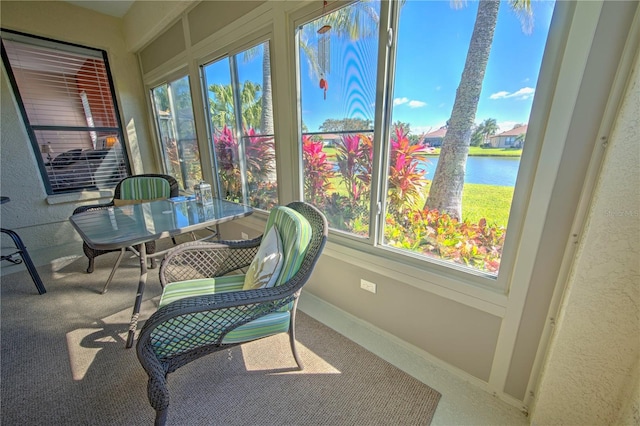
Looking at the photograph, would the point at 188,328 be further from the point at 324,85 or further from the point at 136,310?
the point at 324,85

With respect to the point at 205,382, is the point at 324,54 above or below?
above

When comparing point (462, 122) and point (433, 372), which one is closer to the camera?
point (462, 122)

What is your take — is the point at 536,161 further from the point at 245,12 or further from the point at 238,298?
the point at 245,12

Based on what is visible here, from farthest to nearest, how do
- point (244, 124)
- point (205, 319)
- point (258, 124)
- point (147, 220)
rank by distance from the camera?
point (244, 124)
point (258, 124)
point (147, 220)
point (205, 319)

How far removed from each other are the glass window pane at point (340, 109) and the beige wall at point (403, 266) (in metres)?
0.16

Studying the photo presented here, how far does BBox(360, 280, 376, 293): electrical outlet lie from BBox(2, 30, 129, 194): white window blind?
153 inches

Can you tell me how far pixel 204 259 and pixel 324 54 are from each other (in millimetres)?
1545

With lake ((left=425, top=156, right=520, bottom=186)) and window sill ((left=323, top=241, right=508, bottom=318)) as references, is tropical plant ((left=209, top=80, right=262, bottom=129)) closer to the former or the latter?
window sill ((left=323, top=241, right=508, bottom=318))

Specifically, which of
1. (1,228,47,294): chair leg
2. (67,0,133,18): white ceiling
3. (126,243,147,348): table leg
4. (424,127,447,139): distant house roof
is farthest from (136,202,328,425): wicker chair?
(67,0,133,18): white ceiling

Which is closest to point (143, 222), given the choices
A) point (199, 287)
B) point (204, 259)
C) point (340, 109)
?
point (204, 259)

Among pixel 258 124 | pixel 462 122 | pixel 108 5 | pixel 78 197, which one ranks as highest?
pixel 108 5

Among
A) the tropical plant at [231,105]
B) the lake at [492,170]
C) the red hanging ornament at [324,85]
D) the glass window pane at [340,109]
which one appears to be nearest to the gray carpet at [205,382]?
the glass window pane at [340,109]

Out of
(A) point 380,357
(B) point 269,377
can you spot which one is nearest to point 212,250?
(B) point 269,377

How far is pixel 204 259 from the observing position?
1492 millimetres
